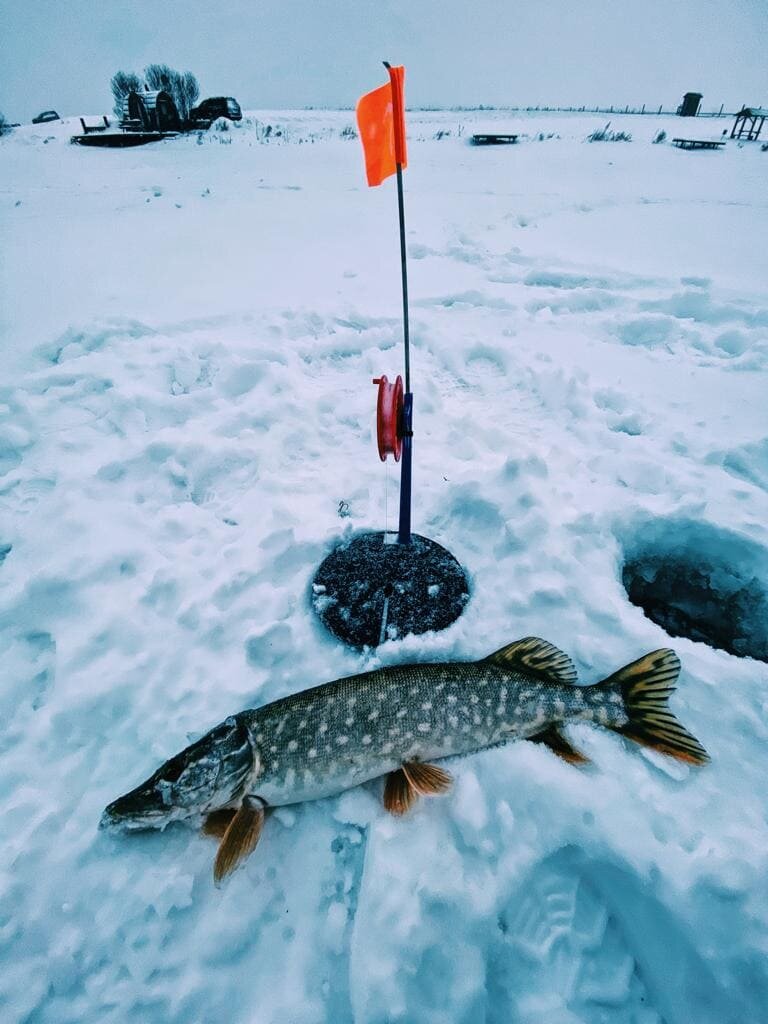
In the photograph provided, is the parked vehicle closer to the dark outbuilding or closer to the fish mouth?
the dark outbuilding

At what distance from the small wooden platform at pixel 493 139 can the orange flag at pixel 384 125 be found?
57.6 ft

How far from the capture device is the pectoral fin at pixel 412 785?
1.85 m

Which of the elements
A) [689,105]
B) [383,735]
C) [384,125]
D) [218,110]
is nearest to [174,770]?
[383,735]

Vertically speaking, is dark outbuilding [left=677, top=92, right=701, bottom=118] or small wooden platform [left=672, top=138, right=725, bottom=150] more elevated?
dark outbuilding [left=677, top=92, right=701, bottom=118]

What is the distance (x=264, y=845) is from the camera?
71.7 inches

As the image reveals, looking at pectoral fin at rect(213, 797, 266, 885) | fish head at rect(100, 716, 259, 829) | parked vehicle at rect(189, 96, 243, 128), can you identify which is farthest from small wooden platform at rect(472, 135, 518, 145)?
pectoral fin at rect(213, 797, 266, 885)

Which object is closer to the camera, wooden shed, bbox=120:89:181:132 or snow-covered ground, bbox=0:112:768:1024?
snow-covered ground, bbox=0:112:768:1024

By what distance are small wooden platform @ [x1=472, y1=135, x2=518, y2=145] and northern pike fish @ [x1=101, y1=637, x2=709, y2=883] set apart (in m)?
18.8

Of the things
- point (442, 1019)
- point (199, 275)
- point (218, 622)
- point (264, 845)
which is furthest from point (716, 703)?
point (199, 275)

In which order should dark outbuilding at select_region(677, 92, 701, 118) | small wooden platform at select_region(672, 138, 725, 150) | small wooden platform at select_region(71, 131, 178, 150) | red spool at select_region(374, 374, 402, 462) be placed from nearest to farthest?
red spool at select_region(374, 374, 402, 462) → small wooden platform at select_region(672, 138, 725, 150) → small wooden platform at select_region(71, 131, 178, 150) → dark outbuilding at select_region(677, 92, 701, 118)

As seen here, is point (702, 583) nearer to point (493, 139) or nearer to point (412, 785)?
point (412, 785)

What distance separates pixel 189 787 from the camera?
1767mm

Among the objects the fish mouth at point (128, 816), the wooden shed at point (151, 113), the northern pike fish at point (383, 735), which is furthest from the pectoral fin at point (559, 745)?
the wooden shed at point (151, 113)

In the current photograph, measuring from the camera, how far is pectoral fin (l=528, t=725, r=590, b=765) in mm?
1943
